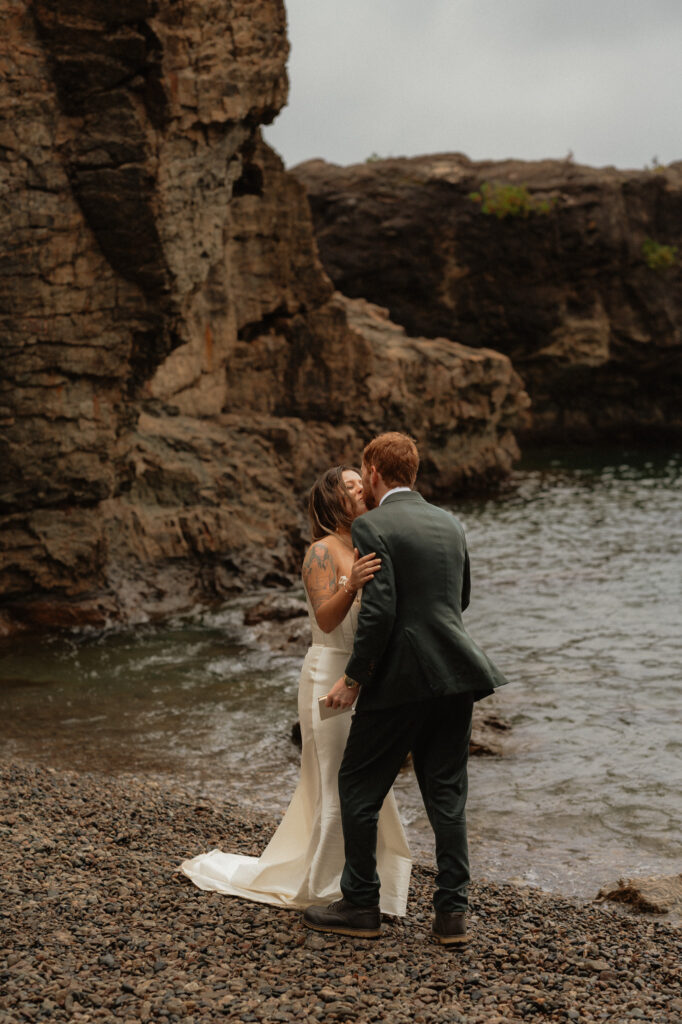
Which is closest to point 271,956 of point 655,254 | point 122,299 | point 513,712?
point 513,712

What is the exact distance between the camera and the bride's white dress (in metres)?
5.35

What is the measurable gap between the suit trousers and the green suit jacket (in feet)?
0.45

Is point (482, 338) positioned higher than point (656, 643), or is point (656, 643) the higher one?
point (482, 338)

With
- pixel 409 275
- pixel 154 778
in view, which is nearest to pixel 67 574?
pixel 154 778

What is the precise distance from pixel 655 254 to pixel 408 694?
34.3 meters

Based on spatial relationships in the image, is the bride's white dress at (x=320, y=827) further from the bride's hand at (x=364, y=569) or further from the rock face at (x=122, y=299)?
the rock face at (x=122, y=299)

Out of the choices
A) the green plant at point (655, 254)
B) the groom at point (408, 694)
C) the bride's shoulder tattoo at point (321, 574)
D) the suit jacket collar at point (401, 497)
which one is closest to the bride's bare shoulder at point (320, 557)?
the bride's shoulder tattoo at point (321, 574)

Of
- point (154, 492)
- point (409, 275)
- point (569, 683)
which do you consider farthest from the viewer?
point (409, 275)

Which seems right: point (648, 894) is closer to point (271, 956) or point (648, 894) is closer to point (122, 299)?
point (271, 956)

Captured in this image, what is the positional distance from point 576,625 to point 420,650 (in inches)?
382

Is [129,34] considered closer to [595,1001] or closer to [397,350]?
[595,1001]

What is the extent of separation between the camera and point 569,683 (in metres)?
11.7

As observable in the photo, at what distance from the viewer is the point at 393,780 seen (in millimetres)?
5102

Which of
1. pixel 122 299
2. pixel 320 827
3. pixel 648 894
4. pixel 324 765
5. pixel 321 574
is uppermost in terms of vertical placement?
pixel 122 299
